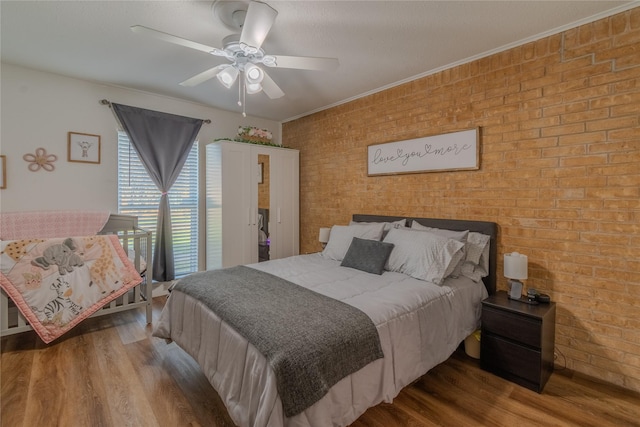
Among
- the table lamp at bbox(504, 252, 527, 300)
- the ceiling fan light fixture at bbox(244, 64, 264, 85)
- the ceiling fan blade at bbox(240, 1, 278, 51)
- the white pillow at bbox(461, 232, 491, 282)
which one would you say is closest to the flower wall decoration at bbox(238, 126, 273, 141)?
the ceiling fan light fixture at bbox(244, 64, 264, 85)

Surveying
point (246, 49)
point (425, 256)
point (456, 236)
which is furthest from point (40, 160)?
point (456, 236)

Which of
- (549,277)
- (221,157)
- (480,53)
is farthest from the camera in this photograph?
(221,157)

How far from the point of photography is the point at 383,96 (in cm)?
343

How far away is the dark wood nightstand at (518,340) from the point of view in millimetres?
2025

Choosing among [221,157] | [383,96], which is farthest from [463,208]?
[221,157]

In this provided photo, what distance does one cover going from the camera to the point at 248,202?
159 inches

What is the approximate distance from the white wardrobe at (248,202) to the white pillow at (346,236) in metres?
1.28

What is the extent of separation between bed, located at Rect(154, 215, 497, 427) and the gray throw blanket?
1cm

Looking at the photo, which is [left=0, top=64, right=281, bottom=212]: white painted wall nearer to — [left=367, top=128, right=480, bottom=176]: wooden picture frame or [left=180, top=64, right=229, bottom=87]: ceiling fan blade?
[left=180, top=64, right=229, bottom=87]: ceiling fan blade

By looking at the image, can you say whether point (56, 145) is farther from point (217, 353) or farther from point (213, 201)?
point (217, 353)

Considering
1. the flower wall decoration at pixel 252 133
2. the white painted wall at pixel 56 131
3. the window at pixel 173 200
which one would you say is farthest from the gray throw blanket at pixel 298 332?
the flower wall decoration at pixel 252 133

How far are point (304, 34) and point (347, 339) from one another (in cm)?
217

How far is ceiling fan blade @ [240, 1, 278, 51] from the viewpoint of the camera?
1.59 m

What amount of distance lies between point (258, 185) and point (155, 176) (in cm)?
126
